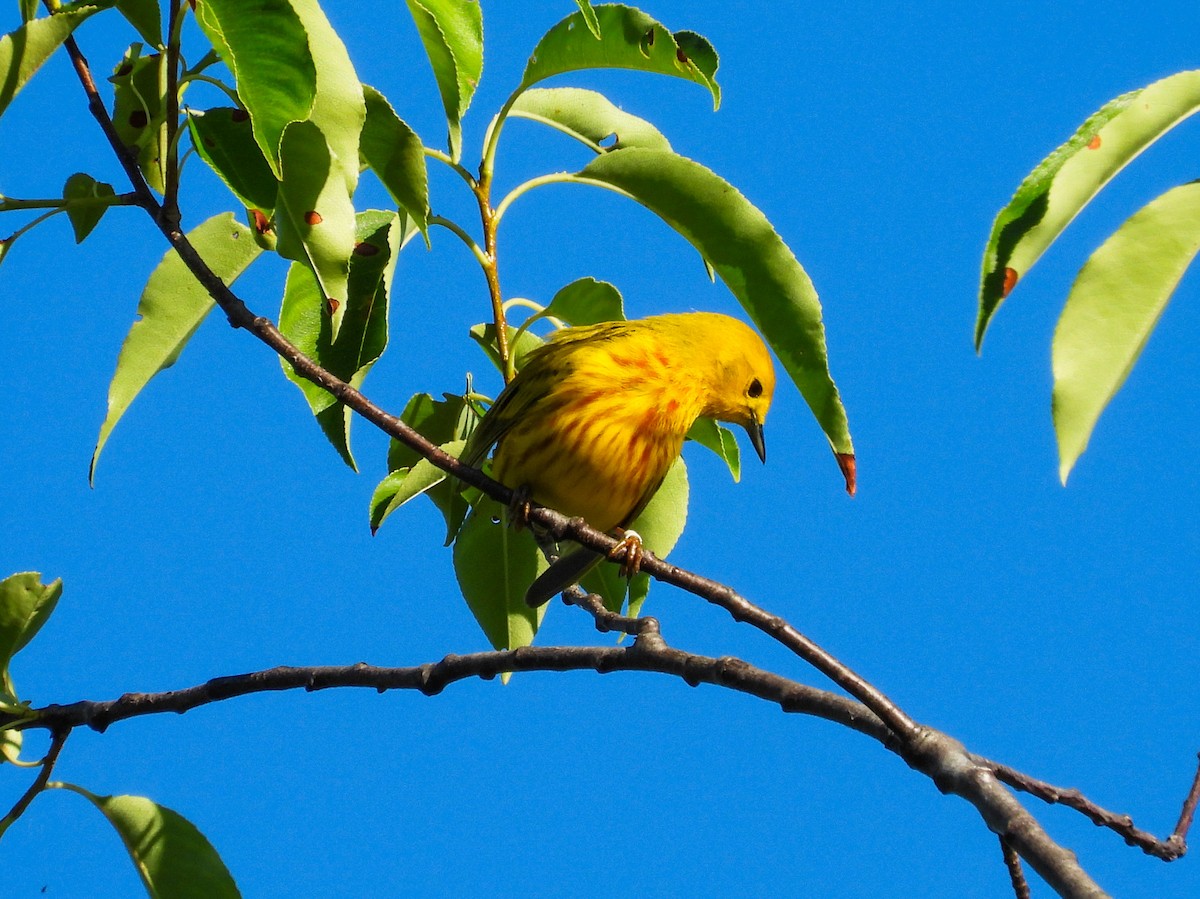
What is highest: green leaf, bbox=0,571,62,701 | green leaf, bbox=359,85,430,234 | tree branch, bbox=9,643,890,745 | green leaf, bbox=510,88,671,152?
green leaf, bbox=510,88,671,152

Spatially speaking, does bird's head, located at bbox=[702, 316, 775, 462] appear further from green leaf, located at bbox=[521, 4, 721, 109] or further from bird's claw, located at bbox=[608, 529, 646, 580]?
green leaf, located at bbox=[521, 4, 721, 109]

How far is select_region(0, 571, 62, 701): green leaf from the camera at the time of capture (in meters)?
2.22

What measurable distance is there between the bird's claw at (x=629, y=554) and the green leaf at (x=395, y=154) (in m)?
0.66

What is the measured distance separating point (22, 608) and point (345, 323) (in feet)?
2.57

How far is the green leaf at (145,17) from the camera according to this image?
217cm

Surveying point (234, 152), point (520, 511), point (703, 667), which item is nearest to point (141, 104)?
point (234, 152)

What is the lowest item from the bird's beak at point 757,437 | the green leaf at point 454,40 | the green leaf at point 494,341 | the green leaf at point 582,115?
the green leaf at point 454,40

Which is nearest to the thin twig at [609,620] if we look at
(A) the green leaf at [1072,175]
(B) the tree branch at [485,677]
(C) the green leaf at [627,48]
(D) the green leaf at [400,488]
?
(B) the tree branch at [485,677]

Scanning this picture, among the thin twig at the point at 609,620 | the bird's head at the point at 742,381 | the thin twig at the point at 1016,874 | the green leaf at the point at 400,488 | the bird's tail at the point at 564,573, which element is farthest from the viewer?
the bird's head at the point at 742,381

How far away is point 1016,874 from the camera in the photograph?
154 cm

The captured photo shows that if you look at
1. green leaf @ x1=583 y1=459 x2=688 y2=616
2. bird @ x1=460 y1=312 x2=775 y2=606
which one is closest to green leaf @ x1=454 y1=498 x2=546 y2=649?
bird @ x1=460 y1=312 x2=775 y2=606

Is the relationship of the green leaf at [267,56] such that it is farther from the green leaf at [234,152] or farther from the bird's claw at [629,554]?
the bird's claw at [629,554]

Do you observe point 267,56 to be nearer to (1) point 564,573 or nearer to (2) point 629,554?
(2) point 629,554

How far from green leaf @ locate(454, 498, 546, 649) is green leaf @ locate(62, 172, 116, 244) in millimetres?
1111
